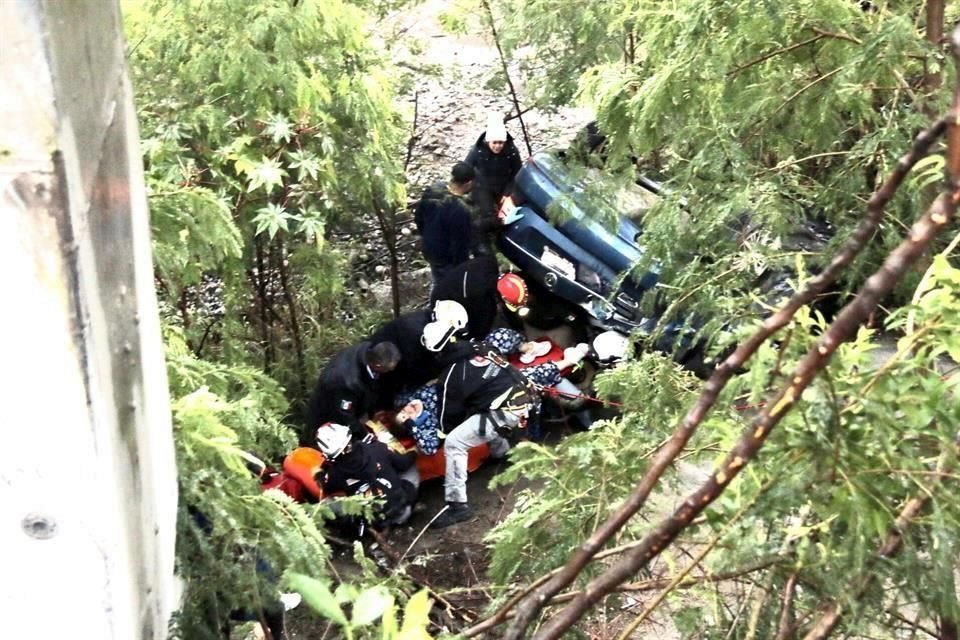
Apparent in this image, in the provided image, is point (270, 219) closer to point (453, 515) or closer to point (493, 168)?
point (453, 515)

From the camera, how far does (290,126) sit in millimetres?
5090

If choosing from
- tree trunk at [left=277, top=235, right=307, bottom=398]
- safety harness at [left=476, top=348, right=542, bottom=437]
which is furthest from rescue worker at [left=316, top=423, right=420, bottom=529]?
tree trunk at [left=277, top=235, right=307, bottom=398]

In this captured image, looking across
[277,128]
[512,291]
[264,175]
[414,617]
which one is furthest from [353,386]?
[414,617]

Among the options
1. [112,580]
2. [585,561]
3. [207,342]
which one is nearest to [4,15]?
[112,580]

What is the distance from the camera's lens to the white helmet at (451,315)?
6109mm

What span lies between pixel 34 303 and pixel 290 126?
12.4 ft

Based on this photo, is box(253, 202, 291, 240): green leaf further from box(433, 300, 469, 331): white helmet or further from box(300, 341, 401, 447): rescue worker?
box(433, 300, 469, 331): white helmet

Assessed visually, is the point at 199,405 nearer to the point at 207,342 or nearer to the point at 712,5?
the point at 712,5

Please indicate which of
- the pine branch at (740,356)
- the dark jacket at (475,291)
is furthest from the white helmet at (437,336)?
the pine branch at (740,356)

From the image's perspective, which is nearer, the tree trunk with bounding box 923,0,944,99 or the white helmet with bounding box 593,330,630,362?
the tree trunk with bounding box 923,0,944,99

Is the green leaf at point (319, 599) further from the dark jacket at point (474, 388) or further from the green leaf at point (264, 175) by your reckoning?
the dark jacket at point (474, 388)

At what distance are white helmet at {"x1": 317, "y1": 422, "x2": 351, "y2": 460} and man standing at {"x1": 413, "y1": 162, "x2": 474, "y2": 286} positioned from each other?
2162 millimetres

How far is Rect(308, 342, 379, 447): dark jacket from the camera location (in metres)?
5.79

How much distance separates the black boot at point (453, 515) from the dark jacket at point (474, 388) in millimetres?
513
